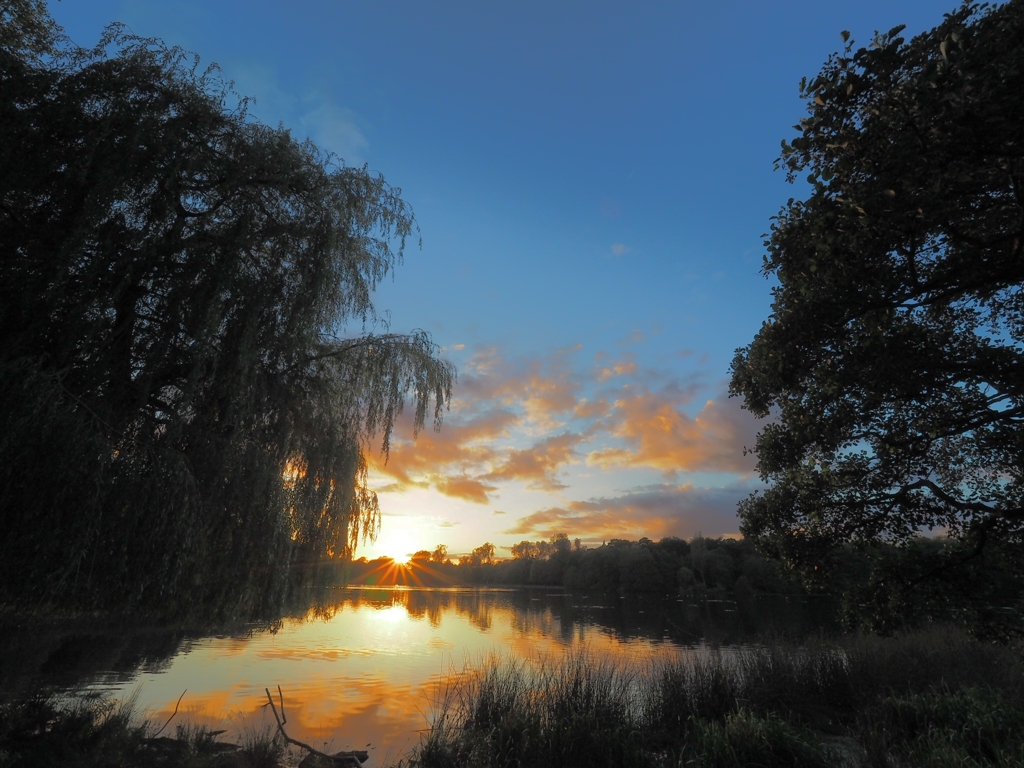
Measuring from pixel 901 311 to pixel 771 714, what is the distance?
558 cm

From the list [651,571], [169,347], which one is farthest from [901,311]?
[651,571]

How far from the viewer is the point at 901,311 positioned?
6230 millimetres

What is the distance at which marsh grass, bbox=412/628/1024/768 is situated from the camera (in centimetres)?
652

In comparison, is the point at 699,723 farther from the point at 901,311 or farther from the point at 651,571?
the point at 651,571

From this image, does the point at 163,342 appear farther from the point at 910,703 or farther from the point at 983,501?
the point at 910,703

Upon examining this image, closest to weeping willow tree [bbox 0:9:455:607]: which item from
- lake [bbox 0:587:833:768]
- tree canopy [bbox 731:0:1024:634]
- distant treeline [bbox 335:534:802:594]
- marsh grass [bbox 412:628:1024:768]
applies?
lake [bbox 0:587:833:768]

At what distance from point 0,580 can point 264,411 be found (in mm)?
3212

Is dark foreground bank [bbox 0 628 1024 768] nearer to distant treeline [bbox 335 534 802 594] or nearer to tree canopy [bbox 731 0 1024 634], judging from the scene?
tree canopy [bbox 731 0 1024 634]

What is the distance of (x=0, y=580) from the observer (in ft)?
17.8

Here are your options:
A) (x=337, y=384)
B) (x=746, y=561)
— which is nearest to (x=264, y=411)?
(x=337, y=384)

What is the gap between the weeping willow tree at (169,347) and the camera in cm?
564

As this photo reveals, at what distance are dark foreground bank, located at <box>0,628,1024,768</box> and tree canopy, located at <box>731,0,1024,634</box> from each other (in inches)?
78.4

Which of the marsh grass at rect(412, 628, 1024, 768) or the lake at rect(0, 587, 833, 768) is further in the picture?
the lake at rect(0, 587, 833, 768)

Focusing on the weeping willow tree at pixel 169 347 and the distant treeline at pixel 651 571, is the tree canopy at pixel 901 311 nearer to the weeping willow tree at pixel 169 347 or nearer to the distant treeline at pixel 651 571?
the weeping willow tree at pixel 169 347
